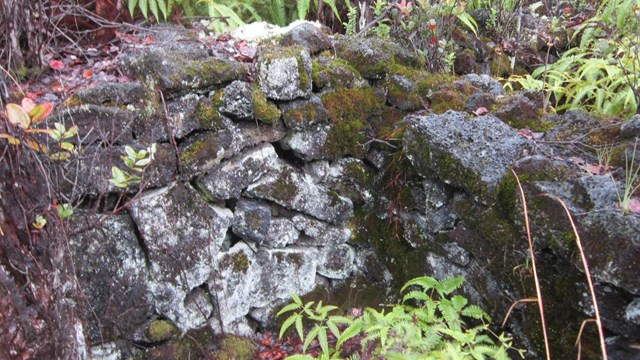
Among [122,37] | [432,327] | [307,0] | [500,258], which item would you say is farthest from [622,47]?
[122,37]

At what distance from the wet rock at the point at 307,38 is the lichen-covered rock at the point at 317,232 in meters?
1.27

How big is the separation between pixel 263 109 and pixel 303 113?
0.97ft

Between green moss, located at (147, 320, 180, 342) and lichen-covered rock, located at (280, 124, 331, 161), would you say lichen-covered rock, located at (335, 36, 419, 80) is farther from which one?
green moss, located at (147, 320, 180, 342)

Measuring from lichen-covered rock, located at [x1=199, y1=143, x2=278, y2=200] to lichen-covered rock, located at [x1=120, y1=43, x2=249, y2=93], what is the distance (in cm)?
50

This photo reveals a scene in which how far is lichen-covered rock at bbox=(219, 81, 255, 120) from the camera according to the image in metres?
3.08

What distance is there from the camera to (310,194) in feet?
11.3

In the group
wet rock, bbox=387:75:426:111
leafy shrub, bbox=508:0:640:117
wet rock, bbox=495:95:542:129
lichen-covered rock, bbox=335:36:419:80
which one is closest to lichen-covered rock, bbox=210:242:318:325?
wet rock, bbox=387:75:426:111

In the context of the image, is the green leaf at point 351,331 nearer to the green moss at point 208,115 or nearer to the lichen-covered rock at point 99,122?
the green moss at point 208,115

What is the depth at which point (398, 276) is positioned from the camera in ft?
11.7

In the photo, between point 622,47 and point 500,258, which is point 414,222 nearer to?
point 500,258

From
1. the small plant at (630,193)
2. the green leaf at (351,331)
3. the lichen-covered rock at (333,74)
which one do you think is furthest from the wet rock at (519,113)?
the green leaf at (351,331)

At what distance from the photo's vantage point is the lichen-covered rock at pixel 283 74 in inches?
126

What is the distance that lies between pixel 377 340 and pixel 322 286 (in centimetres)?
87

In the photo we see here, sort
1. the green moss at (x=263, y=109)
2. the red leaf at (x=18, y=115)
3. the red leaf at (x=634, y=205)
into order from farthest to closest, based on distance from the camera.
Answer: the green moss at (x=263, y=109) < the red leaf at (x=634, y=205) < the red leaf at (x=18, y=115)
